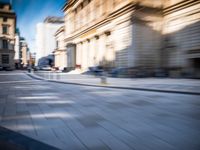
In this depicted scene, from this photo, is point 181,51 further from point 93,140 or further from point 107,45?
point 93,140

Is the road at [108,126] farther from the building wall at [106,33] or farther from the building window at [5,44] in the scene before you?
the building window at [5,44]

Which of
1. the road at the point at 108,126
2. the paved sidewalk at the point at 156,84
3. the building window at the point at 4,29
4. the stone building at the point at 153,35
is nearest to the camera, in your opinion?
the road at the point at 108,126

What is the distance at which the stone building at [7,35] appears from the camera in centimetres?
6106

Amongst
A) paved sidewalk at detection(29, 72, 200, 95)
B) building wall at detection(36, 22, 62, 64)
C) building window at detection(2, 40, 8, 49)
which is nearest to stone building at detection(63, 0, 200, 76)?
paved sidewalk at detection(29, 72, 200, 95)

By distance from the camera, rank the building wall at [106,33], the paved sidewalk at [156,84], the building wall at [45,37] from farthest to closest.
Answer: the building wall at [45,37] → the building wall at [106,33] → the paved sidewalk at [156,84]

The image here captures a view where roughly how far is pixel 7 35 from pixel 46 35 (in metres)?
14.6

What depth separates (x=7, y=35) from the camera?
207 feet

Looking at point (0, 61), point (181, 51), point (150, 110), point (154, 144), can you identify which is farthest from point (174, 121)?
point (0, 61)

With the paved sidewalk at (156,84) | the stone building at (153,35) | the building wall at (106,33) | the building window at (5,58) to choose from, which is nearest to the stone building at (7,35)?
the building window at (5,58)

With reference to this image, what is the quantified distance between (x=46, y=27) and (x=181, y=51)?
59323 mm

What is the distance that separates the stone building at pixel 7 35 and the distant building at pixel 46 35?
11597mm

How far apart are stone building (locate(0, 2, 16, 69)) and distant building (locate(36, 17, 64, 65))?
11.6 metres

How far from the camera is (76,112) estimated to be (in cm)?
683

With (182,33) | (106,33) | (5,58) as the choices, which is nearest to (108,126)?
(182,33)
